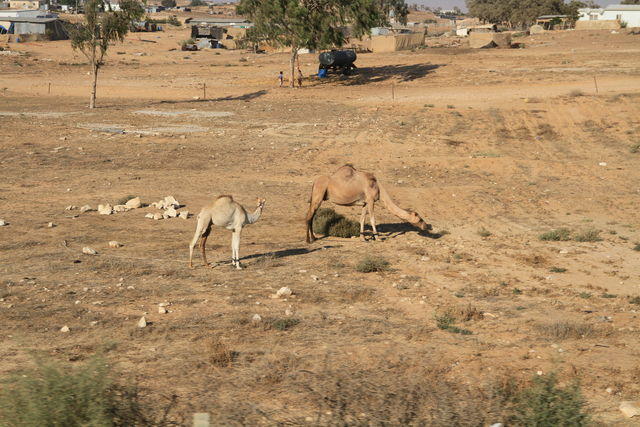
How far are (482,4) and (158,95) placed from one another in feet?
357

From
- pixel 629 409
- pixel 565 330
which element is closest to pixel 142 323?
pixel 565 330

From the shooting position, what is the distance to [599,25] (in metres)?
83.8

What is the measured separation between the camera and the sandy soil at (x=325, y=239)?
1054 centimetres

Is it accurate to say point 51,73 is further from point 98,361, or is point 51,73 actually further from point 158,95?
point 98,361

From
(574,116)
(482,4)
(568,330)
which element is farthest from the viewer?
(482,4)

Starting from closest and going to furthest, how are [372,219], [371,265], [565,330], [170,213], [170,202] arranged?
1. [565,330]
2. [371,265]
3. [372,219]
4. [170,213]
5. [170,202]

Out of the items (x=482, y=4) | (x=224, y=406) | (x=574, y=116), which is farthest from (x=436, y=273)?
(x=482, y=4)

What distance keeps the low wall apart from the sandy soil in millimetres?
40358

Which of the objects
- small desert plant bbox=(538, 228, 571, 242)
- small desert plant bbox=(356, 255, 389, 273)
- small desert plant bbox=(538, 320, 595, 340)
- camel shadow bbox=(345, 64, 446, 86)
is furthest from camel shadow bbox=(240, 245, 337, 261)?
camel shadow bbox=(345, 64, 446, 86)

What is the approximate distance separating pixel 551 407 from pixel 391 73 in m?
48.4

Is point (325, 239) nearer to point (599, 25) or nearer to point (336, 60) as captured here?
point (336, 60)

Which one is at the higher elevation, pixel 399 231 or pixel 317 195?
pixel 317 195

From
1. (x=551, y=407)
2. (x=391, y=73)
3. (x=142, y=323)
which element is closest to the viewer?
(x=551, y=407)

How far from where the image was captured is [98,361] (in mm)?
7980
